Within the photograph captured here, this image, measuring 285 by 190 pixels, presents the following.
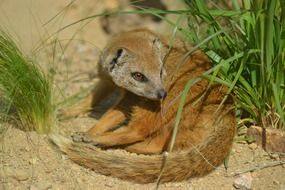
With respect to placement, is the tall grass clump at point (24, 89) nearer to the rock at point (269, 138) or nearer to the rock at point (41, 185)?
the rock at point (41, 185)

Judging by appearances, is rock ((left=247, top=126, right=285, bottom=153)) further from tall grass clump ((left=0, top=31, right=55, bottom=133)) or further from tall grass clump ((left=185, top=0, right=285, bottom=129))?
tall grass clump ((left=0, top=31, right=55, bottom=133))

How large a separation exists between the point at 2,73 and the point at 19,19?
2.14 m

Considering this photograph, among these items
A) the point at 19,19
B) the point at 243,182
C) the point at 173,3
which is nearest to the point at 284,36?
the point at 243,182

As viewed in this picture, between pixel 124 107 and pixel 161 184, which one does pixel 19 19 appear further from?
pixel 161 184

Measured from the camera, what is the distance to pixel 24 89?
3113 mm

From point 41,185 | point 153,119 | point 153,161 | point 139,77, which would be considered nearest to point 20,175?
point 41,185

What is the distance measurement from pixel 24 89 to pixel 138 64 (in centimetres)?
73

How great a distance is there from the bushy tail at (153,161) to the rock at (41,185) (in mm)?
224

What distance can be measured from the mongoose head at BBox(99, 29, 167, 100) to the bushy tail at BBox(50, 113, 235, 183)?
45cm

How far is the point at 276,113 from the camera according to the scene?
311 centimetres

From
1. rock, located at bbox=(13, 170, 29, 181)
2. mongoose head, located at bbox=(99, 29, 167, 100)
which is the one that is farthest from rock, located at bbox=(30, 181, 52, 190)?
mongoose head, located at bbox=(99, 29, 167, 100)

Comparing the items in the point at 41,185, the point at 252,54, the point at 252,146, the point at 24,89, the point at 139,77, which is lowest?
the point at 41,185

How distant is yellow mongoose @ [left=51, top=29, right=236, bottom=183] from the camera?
292cm

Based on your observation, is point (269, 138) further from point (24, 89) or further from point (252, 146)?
point (24, 89)
